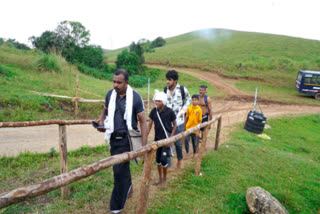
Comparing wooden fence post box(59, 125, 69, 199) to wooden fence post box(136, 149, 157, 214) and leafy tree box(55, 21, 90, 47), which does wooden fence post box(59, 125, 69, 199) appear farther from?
leafy tree box(55, 21, 90, 47)

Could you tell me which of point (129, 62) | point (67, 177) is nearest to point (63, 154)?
point (67, 177)

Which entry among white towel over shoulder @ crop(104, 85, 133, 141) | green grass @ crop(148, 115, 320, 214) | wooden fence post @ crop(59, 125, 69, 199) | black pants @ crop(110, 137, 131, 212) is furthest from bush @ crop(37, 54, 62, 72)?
black pants @ crop(110, 137, 131, 212)

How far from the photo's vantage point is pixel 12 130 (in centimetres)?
559

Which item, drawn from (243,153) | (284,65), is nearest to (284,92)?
(284,65)

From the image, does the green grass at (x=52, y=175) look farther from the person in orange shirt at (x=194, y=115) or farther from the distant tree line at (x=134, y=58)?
the distant tree line at (x=134, y=58)

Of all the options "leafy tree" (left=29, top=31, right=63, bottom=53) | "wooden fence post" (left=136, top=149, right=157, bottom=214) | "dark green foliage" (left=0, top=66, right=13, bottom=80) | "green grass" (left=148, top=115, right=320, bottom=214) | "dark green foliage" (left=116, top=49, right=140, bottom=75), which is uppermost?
"leafy tree" (left=29, top=31, right=63, bottom=53)

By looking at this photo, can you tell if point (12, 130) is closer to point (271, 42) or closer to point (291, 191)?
point (291, 191)

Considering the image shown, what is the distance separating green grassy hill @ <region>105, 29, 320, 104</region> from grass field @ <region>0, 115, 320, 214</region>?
13361mm

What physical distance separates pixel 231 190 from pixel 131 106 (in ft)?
8.11

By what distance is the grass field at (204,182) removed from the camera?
9.98 feet

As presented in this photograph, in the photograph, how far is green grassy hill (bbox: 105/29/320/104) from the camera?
2100 cm

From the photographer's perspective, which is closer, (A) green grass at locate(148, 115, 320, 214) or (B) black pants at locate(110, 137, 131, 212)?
(B) black pants at locate(110, 137, 131, 212)

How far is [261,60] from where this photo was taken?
2877cm

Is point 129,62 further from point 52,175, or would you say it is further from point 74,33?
point 52,175
